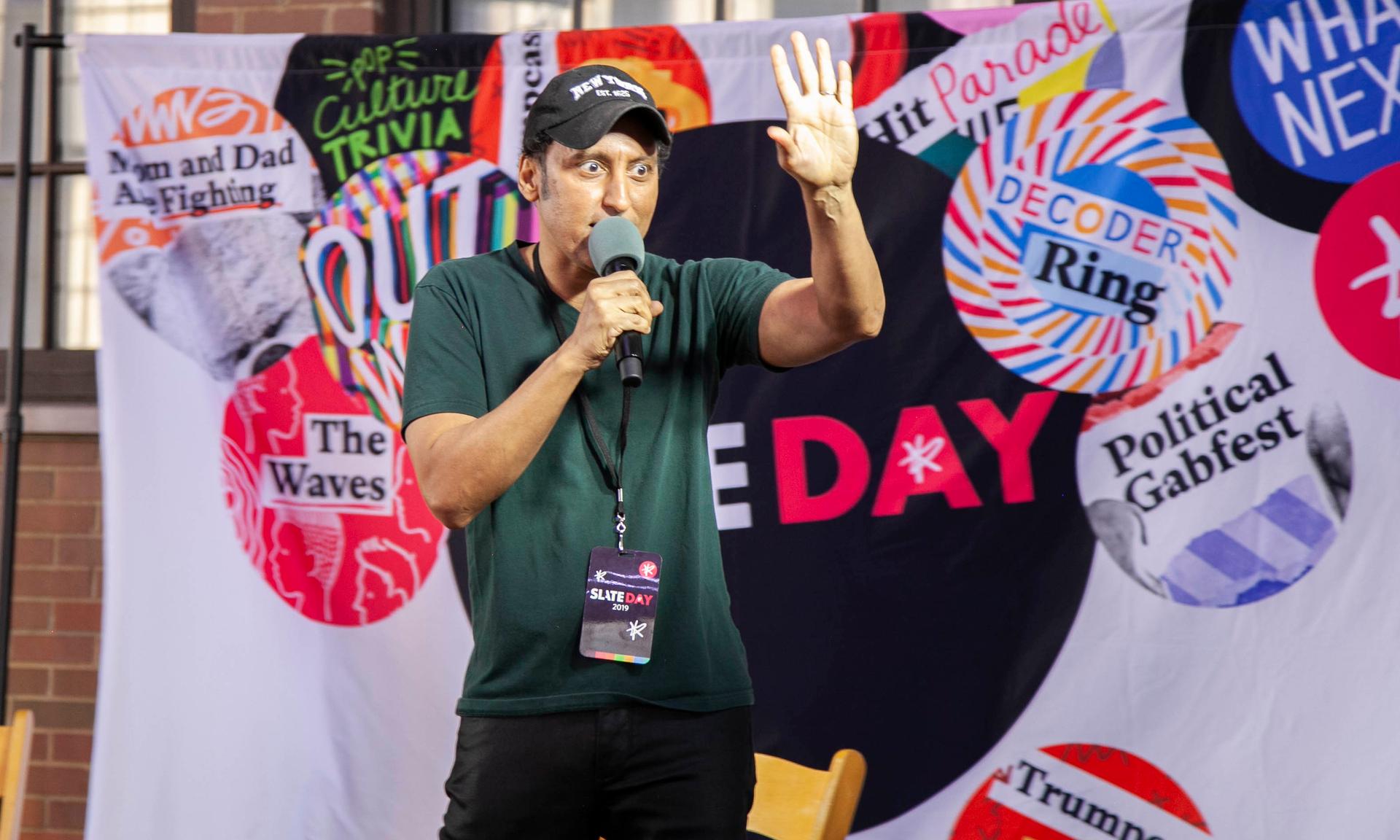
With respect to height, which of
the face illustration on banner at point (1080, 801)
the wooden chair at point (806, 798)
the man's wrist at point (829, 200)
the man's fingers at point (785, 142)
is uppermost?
the man's fingers at point (785, 142)

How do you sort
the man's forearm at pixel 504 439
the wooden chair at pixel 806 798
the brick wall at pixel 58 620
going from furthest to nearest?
the brick wall at pixel 58 620, the wooden chair at pixel 806 798, the man's forearm at pixel 504 439

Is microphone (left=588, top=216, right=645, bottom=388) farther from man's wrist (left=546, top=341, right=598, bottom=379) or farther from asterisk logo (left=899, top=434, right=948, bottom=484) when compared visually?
asterisk logo (left=899, top=434, right=948, bottom=484)

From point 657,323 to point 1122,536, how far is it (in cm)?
145

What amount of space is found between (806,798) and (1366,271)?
1560 millimetres

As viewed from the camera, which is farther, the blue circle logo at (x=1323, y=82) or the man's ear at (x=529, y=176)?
the blue circle logo at (x=1323, y=82)

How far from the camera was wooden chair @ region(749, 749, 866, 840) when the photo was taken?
2098 millimetres

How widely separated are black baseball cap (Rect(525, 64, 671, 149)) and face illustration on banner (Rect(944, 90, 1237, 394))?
52.7 inches

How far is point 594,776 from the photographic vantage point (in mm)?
1500

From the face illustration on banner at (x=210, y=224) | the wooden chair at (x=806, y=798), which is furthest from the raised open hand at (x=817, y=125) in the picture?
the face illustration on banner at (x=210, y=224)

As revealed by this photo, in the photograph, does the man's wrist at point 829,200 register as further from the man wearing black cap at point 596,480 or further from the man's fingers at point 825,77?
the man's fingers at point 825,77

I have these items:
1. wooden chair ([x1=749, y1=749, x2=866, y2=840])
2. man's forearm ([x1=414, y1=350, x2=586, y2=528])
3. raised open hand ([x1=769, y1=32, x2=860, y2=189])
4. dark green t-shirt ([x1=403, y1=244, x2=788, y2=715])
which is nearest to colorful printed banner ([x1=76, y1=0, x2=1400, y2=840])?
wooden chair ([x1=749, y1=749, x2=866, y2=840])

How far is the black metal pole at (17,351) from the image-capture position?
3062 millimetres

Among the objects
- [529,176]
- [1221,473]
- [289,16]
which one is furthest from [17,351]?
[1221,473]

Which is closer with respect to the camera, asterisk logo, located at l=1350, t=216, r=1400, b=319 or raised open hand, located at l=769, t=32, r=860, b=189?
raised open hand, located at l=769, t=32, r=860, b=189
